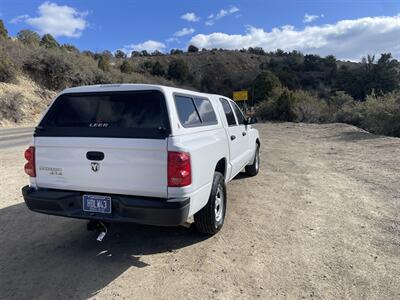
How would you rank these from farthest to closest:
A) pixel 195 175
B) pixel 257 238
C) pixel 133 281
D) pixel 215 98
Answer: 1. pixel 215 98
2. pixel 257 238
3. pixel 195 175
4. pixel 133 281

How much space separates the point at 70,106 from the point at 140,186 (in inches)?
57.2

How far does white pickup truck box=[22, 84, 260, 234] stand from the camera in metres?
3.70

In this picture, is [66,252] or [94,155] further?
[66,252]

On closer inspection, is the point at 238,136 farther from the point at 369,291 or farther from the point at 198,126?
the point at 369,291

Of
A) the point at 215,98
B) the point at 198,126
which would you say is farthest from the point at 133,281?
the point at 215,98

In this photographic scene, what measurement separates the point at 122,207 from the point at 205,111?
2.04 meters

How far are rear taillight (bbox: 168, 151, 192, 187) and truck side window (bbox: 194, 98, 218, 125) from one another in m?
1.24

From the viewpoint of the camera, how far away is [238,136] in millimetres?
6336

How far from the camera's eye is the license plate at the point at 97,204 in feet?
12.7

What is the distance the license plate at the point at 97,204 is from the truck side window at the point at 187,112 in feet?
4.03

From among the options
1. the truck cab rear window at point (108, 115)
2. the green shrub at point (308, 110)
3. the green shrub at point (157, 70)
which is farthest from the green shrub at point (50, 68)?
the green shrub at point (157, 70)

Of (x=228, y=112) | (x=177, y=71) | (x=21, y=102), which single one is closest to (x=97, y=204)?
(x=228, y=112)

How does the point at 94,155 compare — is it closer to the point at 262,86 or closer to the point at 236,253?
the point at 236,253

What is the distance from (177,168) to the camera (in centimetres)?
365
